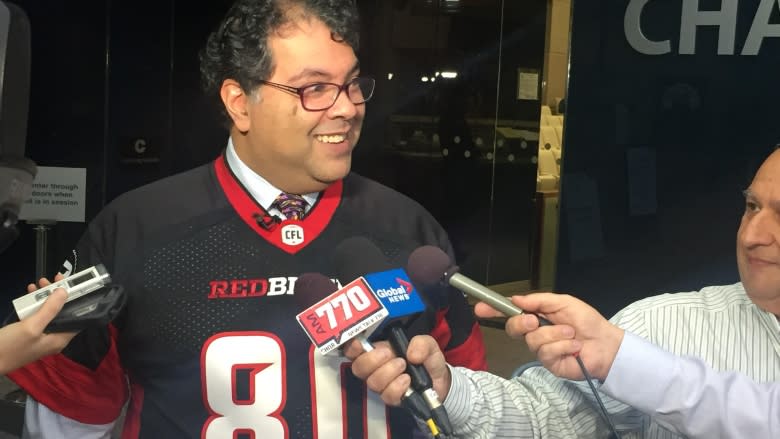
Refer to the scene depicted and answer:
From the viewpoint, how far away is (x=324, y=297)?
3.96ft

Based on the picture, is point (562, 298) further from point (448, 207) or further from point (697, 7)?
point (448, 207)

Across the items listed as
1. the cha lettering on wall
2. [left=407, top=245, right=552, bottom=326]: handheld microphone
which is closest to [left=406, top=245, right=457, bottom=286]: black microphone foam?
[left=407, top=245, right=552, bottom=326]: handheld microphone

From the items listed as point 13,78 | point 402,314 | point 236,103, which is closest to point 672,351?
point 402,314

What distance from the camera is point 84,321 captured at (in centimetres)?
115

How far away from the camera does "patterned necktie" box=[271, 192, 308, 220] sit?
143cm

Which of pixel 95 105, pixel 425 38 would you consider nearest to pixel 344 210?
pixel 95 105

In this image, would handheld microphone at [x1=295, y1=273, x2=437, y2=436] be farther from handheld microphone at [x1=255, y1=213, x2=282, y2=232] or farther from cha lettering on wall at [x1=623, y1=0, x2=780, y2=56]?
cha lettering on wall at [x1=623, y1=0, x2=780, y2=56]

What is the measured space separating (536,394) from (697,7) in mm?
1367

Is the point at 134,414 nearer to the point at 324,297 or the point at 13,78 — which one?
the point at 324,297

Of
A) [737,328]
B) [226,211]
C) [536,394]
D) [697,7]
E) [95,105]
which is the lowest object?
[536,394]

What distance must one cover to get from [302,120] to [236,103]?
0.13 m

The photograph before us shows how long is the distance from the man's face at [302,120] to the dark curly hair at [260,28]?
0.04 ft

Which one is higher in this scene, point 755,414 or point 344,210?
point 344,210

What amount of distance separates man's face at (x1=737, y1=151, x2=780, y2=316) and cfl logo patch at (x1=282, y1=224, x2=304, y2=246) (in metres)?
0.68
